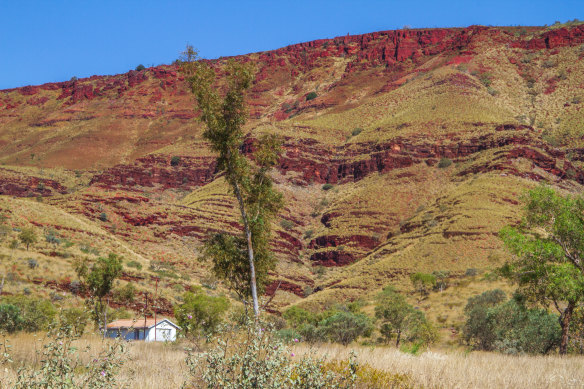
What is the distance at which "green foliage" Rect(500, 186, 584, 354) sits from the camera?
1323cm

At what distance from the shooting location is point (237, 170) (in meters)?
14.4

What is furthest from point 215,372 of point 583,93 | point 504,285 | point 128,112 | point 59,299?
point 128,112

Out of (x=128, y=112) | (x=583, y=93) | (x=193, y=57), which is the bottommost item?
(x=193, y=57)

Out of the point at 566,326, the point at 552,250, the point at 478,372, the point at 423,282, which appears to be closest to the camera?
the point at 478,372

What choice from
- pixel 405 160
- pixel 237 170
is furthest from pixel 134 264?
pixel 405 160

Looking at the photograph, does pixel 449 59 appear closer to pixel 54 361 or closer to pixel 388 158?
pixel 388 158

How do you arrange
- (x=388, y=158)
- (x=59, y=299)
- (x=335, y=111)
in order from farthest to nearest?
(x=335, y=111) < (x=388, y=158) < (x=59, y=299)

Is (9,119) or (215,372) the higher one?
(9,119)

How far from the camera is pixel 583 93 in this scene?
110938 millimetres

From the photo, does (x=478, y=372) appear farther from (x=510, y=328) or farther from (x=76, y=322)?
(x=510, y=328)

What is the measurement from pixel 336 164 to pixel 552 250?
300 feet

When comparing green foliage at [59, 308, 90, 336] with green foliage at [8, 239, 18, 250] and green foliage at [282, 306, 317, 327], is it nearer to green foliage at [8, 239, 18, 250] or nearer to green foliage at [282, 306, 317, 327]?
green foliage at [282, 306, 317, 327]

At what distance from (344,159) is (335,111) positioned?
1322 inches

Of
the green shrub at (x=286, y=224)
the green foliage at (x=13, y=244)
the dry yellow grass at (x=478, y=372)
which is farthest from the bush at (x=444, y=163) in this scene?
the dry yellow grass at (x=478, y=372)
